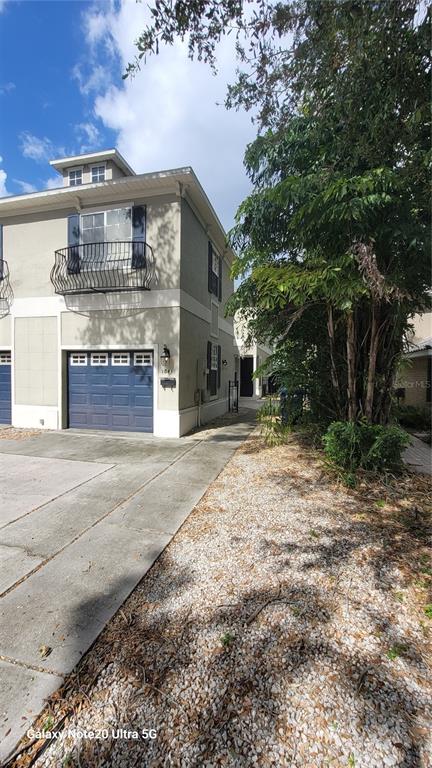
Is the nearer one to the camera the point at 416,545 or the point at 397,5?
the point at 397,5

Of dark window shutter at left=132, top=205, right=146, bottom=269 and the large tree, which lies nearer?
the large tree

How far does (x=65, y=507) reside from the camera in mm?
4234

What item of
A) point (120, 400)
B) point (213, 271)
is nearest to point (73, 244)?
point (120, 400)


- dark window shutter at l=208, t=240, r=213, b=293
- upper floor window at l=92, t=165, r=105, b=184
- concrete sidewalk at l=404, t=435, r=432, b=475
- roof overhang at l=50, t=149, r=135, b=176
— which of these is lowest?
concrete sidewalk at l=404, t=435, r=432, b=475

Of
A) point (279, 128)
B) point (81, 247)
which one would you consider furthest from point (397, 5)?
point (81, 247)

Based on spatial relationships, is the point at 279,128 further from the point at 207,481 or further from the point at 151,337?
the point at 151,337

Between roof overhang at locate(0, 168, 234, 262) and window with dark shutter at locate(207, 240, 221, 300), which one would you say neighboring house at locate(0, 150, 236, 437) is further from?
window with dark shutter at locate(207, 240, 221, 300)

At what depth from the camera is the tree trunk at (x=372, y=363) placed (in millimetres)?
5238

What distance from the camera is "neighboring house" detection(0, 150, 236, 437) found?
8625mm

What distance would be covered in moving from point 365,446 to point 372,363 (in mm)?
1324

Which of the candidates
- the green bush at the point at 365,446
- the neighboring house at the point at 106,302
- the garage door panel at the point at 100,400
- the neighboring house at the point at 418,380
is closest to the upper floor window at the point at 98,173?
the neighboring house at the point at 106,302

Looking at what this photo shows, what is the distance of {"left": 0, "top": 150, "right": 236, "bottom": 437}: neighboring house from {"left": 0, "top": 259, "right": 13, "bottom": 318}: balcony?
4cm

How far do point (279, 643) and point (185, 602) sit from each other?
74 centimetres

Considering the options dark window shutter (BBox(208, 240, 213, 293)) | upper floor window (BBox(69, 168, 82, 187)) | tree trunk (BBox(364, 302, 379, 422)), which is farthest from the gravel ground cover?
upper floor window (BBox(69, 168, 82, 187))
